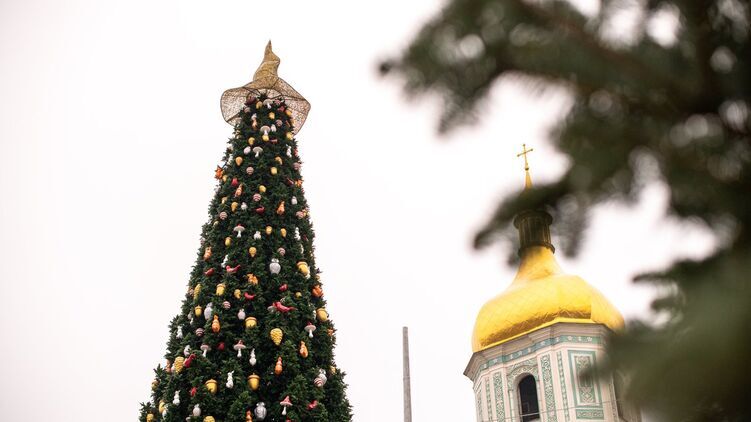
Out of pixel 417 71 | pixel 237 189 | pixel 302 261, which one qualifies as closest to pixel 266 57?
pixel 237 189

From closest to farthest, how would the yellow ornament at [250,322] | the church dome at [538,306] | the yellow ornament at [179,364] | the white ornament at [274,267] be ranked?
the yellow ornament at [179,364], the yellow ornament at [250,322], the white ornament at [274,267], the church dome at [538,306]

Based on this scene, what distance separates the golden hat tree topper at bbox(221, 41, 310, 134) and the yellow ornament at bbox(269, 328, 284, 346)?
4.28m

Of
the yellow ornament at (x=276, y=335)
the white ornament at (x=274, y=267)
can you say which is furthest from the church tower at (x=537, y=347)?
the yellow ornament at (x=276, y=335)

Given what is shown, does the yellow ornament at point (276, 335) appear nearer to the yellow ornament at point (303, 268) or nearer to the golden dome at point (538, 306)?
the yellow ornament at point (303, 268)

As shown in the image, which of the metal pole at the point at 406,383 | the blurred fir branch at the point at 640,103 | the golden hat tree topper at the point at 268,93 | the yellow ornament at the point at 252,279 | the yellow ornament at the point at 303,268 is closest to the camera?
the blurred fir branch at the point at 640,103

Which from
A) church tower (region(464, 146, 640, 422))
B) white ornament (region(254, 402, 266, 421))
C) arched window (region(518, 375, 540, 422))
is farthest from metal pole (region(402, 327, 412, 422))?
arched window (region(518, 375, 540, 422))

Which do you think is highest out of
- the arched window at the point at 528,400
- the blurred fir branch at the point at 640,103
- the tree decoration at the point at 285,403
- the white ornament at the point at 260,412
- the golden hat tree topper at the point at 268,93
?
the golden hat tree topper at the point at 268,93

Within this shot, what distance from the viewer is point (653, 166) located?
1562 mm

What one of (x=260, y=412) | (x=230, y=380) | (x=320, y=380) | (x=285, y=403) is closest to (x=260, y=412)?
(x=260, y=412)

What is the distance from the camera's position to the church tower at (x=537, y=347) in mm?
21703

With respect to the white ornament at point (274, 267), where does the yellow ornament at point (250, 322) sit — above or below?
below

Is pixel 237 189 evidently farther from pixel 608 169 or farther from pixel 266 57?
pixel 608 169

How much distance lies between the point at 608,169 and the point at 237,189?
9.19m

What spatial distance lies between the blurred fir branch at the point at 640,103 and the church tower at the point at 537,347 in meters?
20.4
